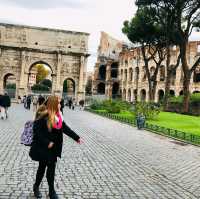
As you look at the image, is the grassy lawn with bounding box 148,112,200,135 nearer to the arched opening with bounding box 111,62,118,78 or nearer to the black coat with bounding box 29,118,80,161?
the black coat with bounding box 29,118,80,161

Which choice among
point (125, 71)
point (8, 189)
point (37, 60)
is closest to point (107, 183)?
point (8, 189)

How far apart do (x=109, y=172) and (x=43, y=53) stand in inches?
1932

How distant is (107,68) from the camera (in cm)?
8000

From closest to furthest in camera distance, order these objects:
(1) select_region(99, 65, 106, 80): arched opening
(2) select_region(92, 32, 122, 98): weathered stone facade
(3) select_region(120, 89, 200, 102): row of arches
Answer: (3) select_region(120, 89, 200, 102): row of arches < (2) select_region(92, 32, 122, 98): weathered stone facade < (1) select_region(99, 65, 106, 80): arched opening

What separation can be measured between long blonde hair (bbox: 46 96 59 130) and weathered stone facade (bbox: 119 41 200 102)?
188ft

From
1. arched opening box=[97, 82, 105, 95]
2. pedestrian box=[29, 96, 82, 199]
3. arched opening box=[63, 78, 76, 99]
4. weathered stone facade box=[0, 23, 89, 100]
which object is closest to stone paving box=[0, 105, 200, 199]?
pedestrian box=[29, 96, 82, 199]

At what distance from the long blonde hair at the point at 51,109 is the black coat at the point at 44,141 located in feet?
0.25

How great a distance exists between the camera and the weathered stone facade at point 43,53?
185 ft

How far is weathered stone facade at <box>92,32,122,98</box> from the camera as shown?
79.5 metres

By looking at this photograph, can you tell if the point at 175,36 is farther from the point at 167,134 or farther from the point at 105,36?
the point at 105,36

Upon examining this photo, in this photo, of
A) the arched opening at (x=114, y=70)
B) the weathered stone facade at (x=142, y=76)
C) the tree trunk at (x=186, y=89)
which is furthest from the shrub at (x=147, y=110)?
the arched opening at (x=114, y=70)

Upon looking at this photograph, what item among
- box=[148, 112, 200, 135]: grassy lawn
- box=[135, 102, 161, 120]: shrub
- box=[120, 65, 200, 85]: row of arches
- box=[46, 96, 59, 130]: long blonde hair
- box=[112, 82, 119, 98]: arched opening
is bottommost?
box=[148, 112, 200, 135]: grassy lawn

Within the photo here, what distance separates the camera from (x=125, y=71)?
7806cm

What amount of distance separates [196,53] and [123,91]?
1918 centimetres
